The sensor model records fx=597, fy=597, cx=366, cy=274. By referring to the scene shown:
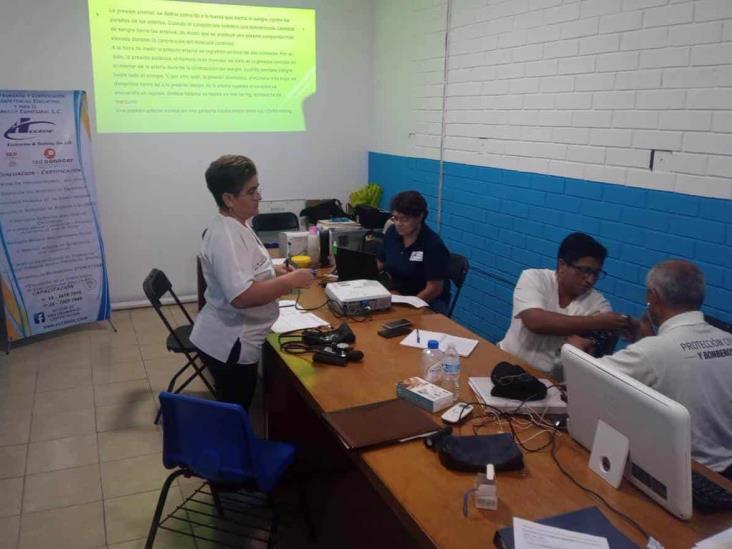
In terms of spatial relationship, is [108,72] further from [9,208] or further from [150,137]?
[9,208]

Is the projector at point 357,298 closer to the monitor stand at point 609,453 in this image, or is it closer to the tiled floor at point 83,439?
the tiled floor at point 83,439

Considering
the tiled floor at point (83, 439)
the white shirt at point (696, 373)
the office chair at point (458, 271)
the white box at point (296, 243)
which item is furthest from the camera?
the white box at point (296, 243)

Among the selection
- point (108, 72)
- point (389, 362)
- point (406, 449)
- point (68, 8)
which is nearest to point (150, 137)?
point (108, 72)

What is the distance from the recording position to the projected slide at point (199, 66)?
4812 millimetres

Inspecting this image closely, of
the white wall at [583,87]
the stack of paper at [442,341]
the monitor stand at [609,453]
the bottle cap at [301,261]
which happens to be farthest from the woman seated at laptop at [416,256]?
the monitor stand at [609,453]

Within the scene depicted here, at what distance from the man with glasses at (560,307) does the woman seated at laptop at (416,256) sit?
0.75 meters

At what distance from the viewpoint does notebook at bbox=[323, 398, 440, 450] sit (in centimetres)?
176

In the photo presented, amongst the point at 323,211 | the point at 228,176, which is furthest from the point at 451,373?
the point at 323,211

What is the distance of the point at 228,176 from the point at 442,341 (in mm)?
1109

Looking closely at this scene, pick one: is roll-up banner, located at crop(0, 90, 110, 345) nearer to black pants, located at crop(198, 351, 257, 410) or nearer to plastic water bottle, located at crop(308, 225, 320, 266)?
plastic water bottle, located at crop(308, 225, 320, 266)

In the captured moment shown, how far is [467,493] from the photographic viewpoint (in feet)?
5.00

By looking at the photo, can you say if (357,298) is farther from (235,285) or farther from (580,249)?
(580,249)

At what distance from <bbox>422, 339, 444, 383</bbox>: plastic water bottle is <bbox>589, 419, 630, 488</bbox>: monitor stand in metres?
0.66

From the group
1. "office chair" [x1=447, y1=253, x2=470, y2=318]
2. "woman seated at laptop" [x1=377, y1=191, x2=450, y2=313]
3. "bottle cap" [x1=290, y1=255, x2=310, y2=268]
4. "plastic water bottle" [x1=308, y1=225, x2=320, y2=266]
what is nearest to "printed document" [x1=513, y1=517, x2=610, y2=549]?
"woman seated at laptop" [x1=377, y1=191, x2=450, y2=313]
